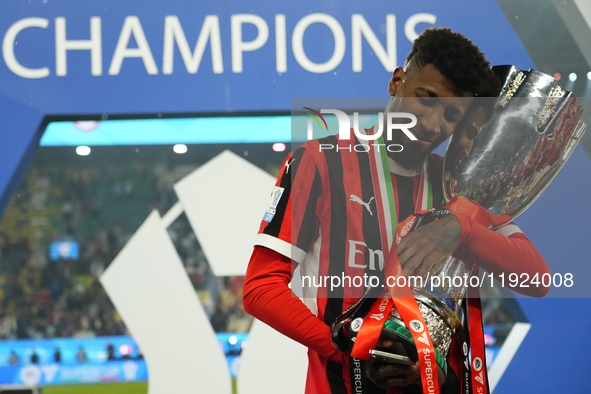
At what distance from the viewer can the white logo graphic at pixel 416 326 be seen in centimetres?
72

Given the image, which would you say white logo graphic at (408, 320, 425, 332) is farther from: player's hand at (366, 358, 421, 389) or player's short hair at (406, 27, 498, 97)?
player's short hair at (406, 27, 498, 97)

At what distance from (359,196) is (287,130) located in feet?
3.39

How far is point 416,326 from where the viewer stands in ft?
2.38

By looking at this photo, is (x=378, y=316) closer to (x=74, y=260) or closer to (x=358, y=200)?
(x=358, y=200)

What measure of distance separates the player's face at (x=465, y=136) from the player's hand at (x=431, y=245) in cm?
13

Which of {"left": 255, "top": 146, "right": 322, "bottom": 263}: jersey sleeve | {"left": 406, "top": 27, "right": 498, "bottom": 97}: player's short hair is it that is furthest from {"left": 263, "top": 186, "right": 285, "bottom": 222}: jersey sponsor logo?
{"left": 406, "top": 27, "right": 498, "bottom": 97}: player's short hair

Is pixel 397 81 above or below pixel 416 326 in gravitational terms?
above

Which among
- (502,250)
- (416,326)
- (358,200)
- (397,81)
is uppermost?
(397,81)

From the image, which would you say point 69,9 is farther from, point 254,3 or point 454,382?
point 454,382

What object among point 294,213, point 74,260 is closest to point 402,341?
point 294,213

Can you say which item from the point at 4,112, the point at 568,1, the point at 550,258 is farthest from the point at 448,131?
the point at 4,112

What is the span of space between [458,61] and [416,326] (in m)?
0.48

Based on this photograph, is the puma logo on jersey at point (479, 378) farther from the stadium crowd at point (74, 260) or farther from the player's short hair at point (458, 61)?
the stadium crowd at point (74, 260)

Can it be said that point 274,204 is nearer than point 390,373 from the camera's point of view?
No
